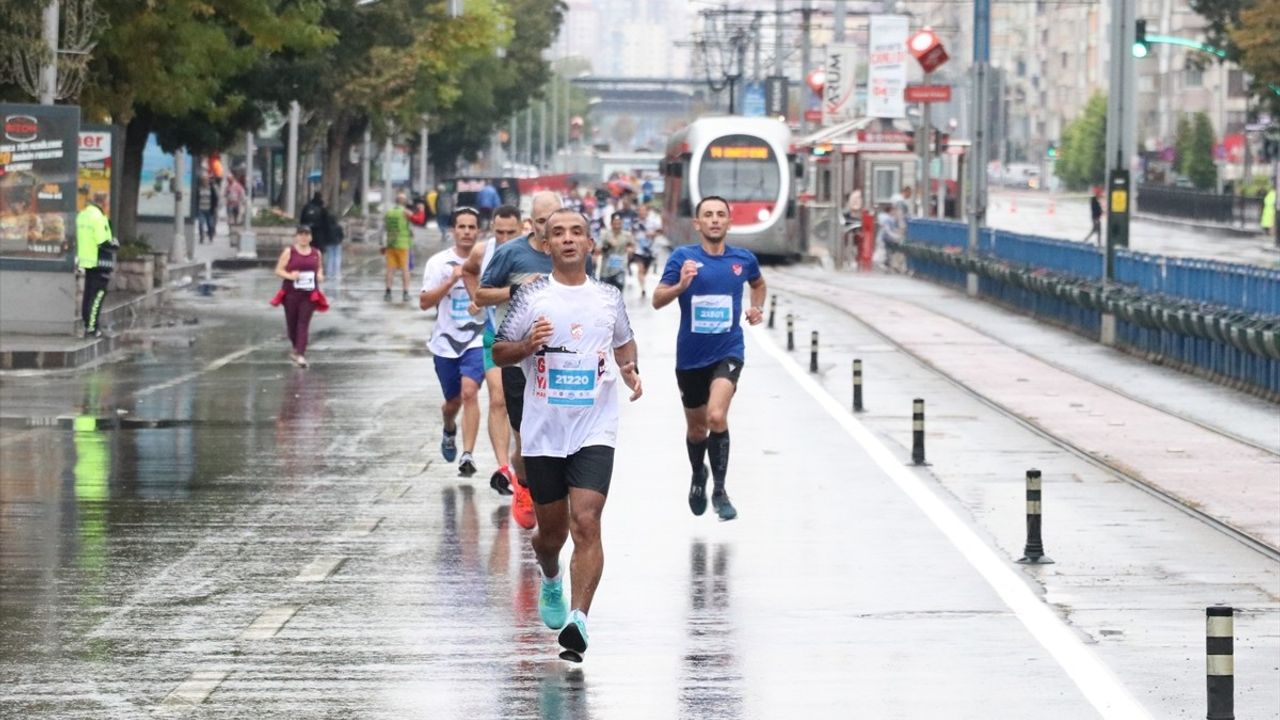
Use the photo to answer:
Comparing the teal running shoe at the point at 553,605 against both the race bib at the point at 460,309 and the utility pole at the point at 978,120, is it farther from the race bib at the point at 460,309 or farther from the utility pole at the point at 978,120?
the utility pole at the point at 978,120

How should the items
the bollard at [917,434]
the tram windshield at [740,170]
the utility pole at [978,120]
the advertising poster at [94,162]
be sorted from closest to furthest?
1. the bollard at [917,434]
2. the advertising poster at [94,162]
3. the utility pole at [978,120]
4. the tram windshield at [740,170]

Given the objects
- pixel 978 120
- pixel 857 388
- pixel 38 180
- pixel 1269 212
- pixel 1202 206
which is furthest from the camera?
pixel 1202 206

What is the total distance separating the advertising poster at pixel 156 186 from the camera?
46750 millimetres

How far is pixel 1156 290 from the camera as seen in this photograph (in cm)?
2908

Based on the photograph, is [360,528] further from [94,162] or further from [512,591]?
[94,162]

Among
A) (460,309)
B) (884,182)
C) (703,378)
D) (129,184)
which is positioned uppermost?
(884,182)

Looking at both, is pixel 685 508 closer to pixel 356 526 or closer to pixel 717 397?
pixel 717 397

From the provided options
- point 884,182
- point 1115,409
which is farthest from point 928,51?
point 1115,409

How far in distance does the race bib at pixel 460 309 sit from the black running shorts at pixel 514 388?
3197mm

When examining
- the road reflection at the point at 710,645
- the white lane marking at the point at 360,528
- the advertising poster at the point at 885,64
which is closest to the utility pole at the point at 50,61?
the white lane marking at the point at 360,528

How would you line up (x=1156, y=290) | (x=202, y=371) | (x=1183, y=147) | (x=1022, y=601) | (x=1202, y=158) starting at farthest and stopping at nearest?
(x=1183, y=147) < (x=1202, y=158) < (x=1156, y=290) < (x=202, y=371) < (x=1022, y=601)

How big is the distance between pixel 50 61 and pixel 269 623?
18831 millimetres

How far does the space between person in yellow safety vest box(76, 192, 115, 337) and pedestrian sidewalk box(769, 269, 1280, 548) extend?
378 inches

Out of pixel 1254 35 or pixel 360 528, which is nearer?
pixel 360 528
